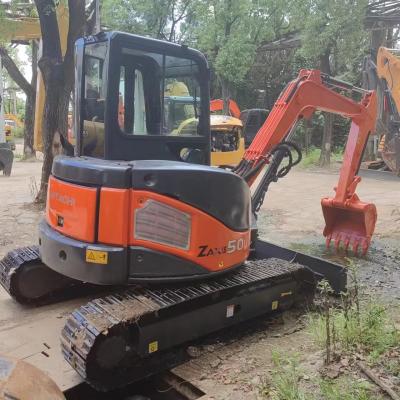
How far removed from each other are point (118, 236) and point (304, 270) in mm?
1752

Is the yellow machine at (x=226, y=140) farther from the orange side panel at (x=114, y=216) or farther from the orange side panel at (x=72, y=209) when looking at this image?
the orange side panel at (x=114, y=216)

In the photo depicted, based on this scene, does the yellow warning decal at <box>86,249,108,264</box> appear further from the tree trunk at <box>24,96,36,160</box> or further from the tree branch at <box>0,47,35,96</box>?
the tree trunk at <box>24,96,36,160</box>

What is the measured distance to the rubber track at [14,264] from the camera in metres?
4.15

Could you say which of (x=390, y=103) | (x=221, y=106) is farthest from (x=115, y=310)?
(x=221, y=106)

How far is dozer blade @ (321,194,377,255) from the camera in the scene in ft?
19.6

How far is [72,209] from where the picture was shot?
10.8ft

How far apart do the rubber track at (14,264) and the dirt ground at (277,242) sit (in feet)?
0.66

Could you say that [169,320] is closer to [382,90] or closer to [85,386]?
[85,386]

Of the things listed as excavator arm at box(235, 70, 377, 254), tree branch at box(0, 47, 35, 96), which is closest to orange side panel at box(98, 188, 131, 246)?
excavator arm at box(235, 70, 377, 254)

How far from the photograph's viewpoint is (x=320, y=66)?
52.5 feet

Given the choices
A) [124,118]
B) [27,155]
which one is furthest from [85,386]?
[27,155]

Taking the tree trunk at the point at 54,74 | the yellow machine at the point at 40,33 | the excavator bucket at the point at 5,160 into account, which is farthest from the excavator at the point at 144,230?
the excavator bucket at the point at 5,160

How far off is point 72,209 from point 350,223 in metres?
4.03

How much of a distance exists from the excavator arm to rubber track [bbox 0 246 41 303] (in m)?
2.07
